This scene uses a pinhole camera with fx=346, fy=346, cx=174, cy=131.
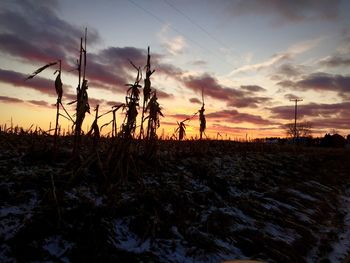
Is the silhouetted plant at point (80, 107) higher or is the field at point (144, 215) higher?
the silhouetted plant at point (80, 107)

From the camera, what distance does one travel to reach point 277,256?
271 inches

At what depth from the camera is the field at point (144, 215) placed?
5.46 meters

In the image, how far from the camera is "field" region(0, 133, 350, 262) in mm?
5461

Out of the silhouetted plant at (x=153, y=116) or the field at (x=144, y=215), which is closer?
the field at (x=144, y=215)

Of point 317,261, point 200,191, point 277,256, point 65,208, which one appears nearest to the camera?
point 65,208

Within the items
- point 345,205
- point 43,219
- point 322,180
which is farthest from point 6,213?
point 322,180

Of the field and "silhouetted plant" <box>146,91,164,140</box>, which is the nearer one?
the field

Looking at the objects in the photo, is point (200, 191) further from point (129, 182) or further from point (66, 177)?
point (66, 177)

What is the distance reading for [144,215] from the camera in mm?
6750

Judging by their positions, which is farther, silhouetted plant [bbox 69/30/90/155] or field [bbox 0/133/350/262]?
silhouetted plant [bbox 69/30/90/155]

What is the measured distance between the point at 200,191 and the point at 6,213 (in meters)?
5.06

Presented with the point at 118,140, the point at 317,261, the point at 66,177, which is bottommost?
the point at 317,261

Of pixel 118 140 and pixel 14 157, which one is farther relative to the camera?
pixel 14 157

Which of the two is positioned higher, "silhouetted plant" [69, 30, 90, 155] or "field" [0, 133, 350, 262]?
"silhouetted plant" [69, 30, 90, 155]
